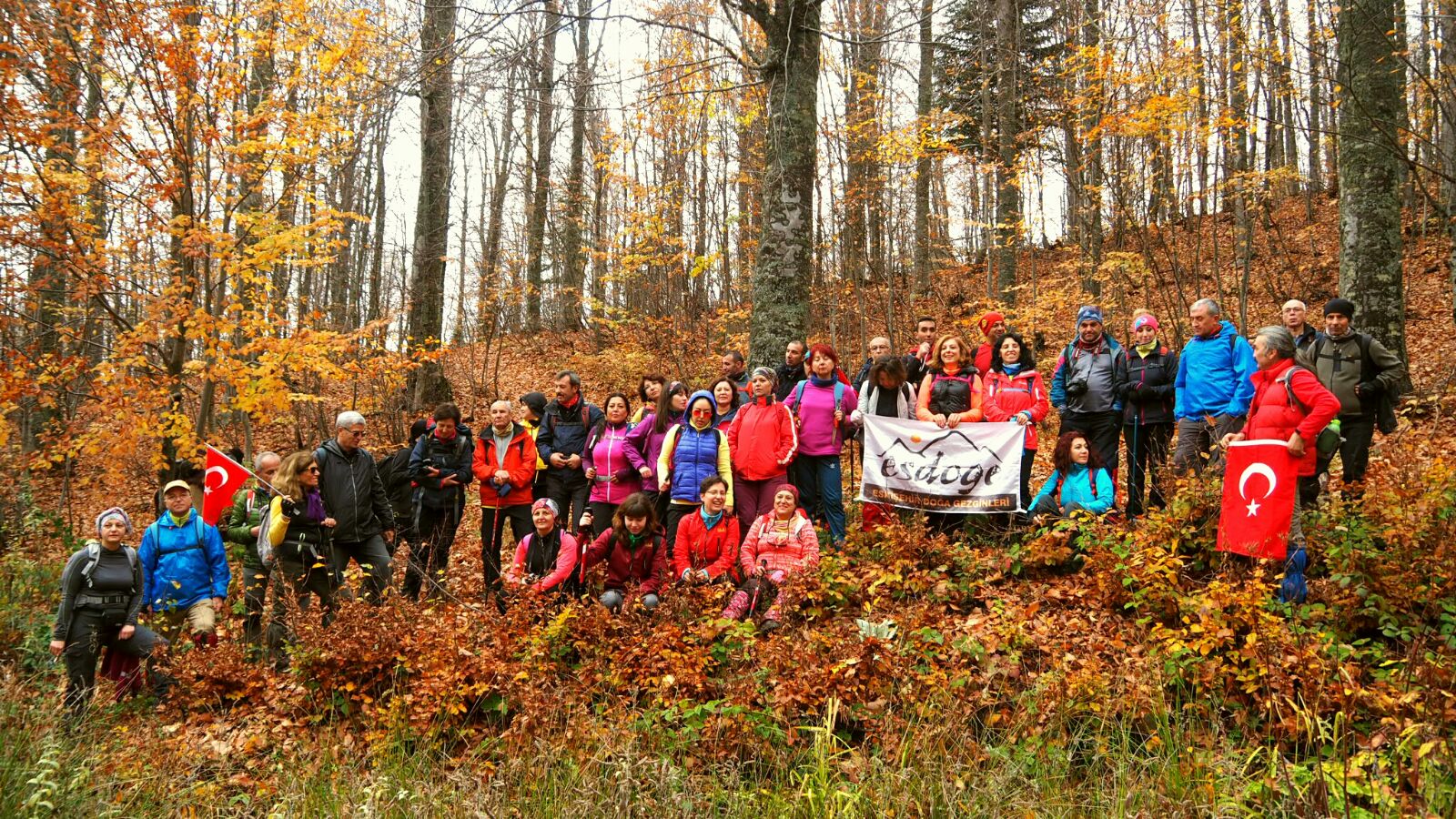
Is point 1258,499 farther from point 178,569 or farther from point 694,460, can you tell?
point 178,569

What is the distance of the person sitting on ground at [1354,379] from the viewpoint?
6.54 m

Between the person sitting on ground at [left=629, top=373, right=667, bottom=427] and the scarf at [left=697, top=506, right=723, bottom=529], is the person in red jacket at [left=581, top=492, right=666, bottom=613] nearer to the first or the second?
the scarf at [left=697, top=506, right=723, bottom=529]

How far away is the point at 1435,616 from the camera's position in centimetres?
505

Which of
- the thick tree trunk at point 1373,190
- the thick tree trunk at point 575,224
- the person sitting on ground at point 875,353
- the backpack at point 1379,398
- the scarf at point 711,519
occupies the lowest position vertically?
the scarf at point 711,519

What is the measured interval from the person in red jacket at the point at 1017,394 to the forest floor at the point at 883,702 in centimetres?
113

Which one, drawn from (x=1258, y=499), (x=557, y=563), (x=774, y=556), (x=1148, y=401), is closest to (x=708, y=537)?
(x=774, y=556)

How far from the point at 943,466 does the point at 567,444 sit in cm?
384

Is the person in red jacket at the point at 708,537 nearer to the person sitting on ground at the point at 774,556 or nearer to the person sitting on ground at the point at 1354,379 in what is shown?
the person sitting on ground at the point at 774,556

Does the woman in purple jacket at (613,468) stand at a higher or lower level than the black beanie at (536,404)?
lower

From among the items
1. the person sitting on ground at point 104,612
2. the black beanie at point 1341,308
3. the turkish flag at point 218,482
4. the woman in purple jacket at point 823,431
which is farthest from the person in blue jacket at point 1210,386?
the person sitting on ground at point 104,612

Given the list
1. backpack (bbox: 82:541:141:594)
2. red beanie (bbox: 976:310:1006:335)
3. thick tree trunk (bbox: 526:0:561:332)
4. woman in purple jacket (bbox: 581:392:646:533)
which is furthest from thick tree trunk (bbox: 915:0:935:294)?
backpack (bbox: 82:541:141:594)

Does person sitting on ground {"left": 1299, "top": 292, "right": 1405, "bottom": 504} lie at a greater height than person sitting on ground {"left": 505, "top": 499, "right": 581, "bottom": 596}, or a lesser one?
greater

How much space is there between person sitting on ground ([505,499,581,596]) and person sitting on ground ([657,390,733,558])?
0.95 meters

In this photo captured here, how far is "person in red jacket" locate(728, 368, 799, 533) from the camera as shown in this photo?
7.32 m
